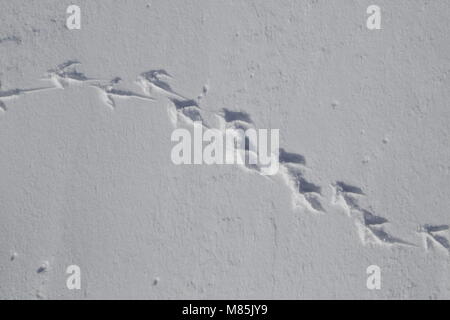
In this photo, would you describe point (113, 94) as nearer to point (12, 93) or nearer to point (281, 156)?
point (12, 93)

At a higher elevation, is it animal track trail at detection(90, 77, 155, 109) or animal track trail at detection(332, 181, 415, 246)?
animal track trail at detection(90, 77, 155, 109)

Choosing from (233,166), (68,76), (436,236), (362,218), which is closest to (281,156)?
(233,166)

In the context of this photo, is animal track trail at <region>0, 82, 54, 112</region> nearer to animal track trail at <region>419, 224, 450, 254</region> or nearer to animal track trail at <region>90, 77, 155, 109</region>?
animal track trail at <region>90, 77, 155, 109</region>

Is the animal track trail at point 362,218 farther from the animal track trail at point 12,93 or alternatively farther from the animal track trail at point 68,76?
the animal track trail at point 12,93

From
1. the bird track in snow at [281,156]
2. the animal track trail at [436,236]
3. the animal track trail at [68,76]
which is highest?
the animal track trail at [68,76]

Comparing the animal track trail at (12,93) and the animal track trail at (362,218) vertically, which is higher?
the animal track trail at (12,93)

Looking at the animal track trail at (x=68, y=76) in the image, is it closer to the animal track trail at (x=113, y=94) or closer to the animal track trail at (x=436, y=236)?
the animal track trail at (x=113, y=94)

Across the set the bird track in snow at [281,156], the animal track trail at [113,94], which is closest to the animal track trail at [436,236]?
the bird track in snow at [281,156]

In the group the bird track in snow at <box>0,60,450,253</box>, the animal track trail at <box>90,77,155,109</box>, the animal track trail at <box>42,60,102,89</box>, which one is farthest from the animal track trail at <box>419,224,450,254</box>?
the animal track trail at <box>42,60,102,89</box>
